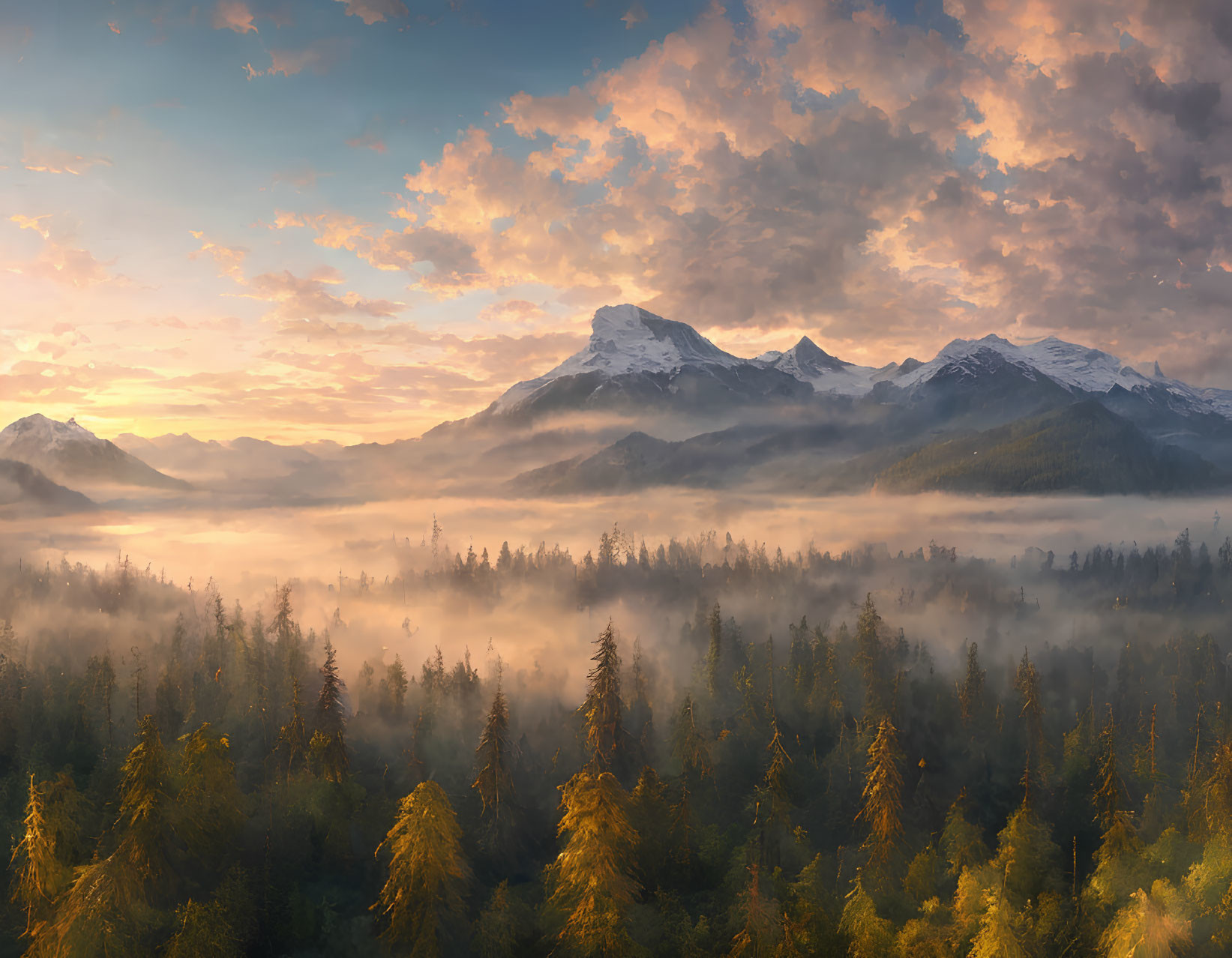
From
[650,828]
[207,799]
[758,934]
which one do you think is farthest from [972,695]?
[207,799]

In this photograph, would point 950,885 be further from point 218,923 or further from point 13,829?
point 13,829

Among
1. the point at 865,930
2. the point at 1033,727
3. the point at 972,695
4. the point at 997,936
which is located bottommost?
the point at 1033,727

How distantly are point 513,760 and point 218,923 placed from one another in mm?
72634

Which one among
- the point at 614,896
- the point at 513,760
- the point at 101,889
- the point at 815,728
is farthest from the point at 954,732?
the point at 101,889

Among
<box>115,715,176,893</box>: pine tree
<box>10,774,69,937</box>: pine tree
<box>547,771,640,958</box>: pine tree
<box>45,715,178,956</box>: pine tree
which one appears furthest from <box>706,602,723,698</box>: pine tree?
<box>10,774,69,937</box>: pine tree

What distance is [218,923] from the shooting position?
69188 mm

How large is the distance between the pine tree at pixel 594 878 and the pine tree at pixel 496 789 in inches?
1086

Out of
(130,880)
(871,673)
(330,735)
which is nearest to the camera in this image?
(130,880)

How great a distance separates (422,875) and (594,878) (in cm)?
1735

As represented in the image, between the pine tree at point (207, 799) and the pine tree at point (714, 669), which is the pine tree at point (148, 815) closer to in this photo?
the pine tree at point (207, 799)

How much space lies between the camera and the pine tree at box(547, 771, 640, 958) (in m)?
66.1

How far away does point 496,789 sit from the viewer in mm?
100625

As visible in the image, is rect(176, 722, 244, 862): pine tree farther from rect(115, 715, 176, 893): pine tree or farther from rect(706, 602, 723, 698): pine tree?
rect(706, 602, 723, 698): pine tree

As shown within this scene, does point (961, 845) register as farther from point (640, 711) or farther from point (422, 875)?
point (640, 711)
